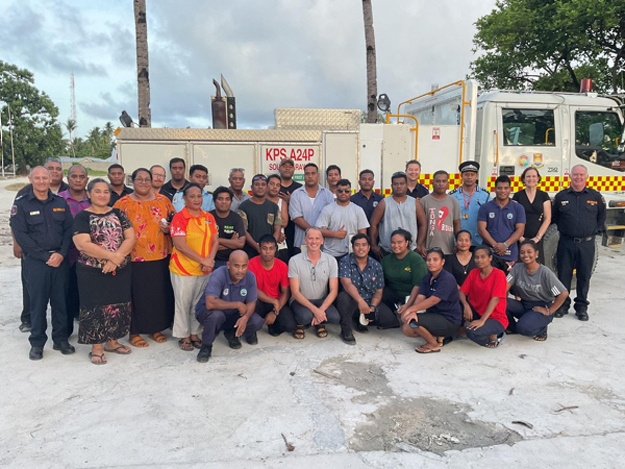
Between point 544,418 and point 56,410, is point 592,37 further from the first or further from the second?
point 56,410

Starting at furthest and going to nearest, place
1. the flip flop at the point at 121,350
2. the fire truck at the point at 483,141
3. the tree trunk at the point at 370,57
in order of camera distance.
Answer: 1. the tree trunk at the point at 370,57
2. the fire truck at the point at 483,141
3. the flip flop at the point at 121,350

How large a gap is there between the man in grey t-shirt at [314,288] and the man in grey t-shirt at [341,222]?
300 millimetres

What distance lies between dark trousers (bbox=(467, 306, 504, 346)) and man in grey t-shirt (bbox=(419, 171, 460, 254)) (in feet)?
3.52

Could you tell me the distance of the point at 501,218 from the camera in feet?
17.3

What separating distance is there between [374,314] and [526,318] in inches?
61.4

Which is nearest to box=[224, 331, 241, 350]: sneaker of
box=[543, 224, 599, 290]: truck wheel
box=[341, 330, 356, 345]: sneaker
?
box=[341, 330, 356, 345]: sneaker

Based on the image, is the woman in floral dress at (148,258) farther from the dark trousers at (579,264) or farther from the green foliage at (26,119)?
the green foliage at (26,119)

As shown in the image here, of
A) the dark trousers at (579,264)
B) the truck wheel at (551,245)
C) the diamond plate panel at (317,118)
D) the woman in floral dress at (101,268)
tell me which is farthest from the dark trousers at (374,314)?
the truck wheel at (551,245)

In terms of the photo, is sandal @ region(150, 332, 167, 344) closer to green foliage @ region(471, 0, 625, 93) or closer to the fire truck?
the fire truck

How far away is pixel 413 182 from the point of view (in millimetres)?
5664

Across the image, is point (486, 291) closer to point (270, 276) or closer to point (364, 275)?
point (364, 275)

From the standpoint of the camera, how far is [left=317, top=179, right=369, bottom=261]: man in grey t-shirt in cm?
505

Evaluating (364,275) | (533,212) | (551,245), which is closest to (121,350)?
(364,275)

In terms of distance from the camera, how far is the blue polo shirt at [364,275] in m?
4.86
